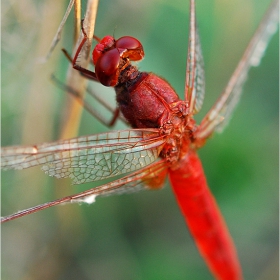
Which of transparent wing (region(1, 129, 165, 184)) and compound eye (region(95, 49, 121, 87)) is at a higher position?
compound eye (region(95, 49, 121, 87))

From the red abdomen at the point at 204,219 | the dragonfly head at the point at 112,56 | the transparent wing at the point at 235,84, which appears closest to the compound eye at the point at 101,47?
the dragonfly head at the point at 112,56

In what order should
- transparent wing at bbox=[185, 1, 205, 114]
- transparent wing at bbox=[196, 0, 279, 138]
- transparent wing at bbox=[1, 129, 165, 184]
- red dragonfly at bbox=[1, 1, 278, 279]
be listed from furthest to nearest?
transparent wing at bbox=[196, 0, 279, 138] < transparent wing at bbox=[185, 1, 205, 114] < red dragonfly at bbox=[1, 1, 278, 279] < transparent wing at bbox=[1, 129, 165, 184]

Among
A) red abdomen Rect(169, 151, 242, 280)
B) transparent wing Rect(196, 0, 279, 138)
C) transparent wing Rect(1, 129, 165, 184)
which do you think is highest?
transparent wing Rect(196, 0, 279, 138)

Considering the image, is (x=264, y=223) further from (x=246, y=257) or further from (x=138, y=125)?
(x=138, y=125)

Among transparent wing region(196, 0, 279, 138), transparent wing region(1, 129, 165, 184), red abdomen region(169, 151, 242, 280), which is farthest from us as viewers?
red abdomen region(169, 151, 242, 280)

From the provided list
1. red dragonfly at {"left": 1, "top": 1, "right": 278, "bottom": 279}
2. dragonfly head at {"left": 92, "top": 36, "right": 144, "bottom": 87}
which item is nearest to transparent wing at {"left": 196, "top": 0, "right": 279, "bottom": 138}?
red dragonfly at {"left": 1, "top": 1, "right": 278, "bottom": 279}

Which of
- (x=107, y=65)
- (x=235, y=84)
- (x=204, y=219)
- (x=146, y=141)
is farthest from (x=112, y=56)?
(x=204, y=219)

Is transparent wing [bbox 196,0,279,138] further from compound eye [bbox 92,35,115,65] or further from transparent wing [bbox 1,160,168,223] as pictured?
compound eye [bbox 92,35,115,65]
